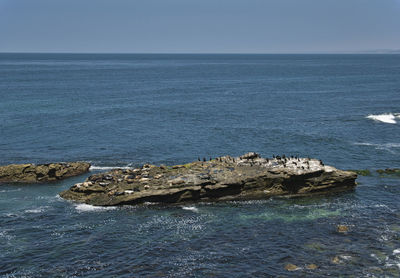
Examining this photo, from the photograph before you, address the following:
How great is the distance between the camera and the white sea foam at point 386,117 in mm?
99438

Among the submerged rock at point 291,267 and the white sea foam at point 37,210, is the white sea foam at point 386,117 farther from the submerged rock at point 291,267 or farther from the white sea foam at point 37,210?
the white sea foam at point 37,210

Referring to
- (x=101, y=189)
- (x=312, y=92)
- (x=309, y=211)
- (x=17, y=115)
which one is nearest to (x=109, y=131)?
(x=17, y=115)

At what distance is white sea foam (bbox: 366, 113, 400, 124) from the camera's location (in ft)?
326

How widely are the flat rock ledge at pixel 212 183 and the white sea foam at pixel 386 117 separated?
49240 millimetres

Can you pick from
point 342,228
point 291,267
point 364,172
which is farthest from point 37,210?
point 364,172

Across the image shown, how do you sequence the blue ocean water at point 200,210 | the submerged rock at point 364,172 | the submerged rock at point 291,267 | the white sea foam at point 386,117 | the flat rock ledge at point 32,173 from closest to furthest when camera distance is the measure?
the submerged rock at point 291,267
the blue ocean water at point 200,210
the flat rock ledge at point 32,173
the submerged rock at point 364,172
the white sea foam at point 386,117

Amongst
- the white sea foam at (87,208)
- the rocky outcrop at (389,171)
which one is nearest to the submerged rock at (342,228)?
the rocky outcrop at (389,171)

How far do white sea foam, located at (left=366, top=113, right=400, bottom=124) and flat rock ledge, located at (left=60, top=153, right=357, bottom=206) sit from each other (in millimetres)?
49240

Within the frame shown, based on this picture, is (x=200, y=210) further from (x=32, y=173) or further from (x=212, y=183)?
(x=32, y=173)

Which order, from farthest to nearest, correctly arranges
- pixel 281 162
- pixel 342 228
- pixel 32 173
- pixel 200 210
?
pixel 32 173
pixel 281 162
pixel 200 210
pixel 342 228

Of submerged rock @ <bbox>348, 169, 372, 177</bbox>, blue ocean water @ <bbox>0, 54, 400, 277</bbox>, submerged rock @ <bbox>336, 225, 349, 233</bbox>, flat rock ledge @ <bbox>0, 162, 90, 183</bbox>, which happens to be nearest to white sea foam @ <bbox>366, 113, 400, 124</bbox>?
blue ocean water @ <bbox>0, 54, 400, 277</bbox>

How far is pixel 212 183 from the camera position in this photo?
5353cm

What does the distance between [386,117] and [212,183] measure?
224 ft

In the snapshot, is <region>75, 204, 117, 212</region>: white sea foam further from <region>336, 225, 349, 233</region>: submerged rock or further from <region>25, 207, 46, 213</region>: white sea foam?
<region>336, 225, 349, 233</region>: submerged rock
